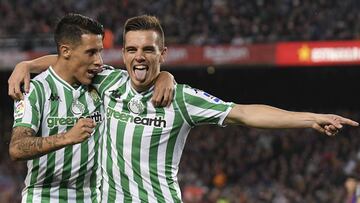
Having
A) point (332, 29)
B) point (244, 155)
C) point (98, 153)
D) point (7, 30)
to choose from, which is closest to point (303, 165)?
point (244, 155)

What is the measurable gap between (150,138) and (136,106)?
0.23 m

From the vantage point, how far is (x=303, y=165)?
60.6 ft

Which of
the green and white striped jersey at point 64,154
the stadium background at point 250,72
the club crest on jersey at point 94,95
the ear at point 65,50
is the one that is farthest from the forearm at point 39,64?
the stadium background at point 250,72

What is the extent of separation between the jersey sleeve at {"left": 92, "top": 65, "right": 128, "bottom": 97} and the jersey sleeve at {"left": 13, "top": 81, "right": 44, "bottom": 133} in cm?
41

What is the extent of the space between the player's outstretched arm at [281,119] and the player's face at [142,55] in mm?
596

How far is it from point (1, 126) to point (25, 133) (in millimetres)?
19218

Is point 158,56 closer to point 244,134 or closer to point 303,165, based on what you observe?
point 303,165

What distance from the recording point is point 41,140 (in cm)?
495

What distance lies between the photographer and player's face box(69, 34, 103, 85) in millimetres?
5504

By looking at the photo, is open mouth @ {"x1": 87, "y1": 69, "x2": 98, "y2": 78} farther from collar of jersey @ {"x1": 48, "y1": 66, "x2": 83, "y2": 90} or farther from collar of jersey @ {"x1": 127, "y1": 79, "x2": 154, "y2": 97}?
collar of jersey @ {"x1": 127, "y1": 79, "x2": 154, "y2": 97}

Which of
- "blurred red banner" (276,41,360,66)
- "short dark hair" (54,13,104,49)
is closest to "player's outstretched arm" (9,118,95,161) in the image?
"short dark hair" (54,13,104,49)

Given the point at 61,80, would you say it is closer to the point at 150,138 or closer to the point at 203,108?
the point at 150,138


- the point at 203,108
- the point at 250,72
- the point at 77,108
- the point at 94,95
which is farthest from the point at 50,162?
the point at 250,72

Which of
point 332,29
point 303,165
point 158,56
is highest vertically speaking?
point 332,29
